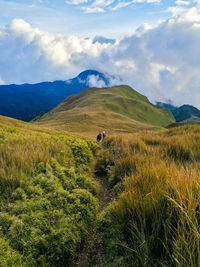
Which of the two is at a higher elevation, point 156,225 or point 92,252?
point 156,225

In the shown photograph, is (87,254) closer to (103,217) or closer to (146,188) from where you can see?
(103,217)

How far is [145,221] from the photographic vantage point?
2.30 meters

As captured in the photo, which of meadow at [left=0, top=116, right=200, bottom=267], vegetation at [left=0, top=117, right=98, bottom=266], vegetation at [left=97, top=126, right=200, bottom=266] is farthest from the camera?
vegetation at [left=0, top=117, right=98, bottom=266]

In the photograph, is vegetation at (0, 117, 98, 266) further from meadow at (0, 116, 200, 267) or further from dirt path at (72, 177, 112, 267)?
dirt path at (72, 177, 112, 267)

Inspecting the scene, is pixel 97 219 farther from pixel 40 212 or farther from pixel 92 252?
pixel 40 212

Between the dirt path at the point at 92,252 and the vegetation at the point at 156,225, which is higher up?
the vegetation at the point at 156,225

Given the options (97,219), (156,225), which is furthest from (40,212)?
(156,225)

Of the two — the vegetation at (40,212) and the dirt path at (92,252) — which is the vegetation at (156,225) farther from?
the vegetation at (40,212)

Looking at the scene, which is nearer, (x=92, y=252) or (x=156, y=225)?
(x=156, y=225)

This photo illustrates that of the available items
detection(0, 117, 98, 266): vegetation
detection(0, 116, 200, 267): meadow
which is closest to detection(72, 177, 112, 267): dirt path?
detection(0, 116, 200, 267): meadow

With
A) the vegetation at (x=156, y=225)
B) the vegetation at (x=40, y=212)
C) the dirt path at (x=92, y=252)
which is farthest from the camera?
the dirt path at (x=92, y=252)

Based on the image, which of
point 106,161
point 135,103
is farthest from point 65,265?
point 135,103

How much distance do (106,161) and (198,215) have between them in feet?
16.0

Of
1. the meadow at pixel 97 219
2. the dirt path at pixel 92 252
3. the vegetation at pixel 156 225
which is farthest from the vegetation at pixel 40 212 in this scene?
the vegetation at pixel 156 225
